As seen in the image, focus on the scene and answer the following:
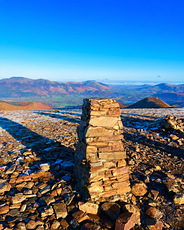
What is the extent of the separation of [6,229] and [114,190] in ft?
9.90

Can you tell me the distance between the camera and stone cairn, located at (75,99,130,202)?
184 inches

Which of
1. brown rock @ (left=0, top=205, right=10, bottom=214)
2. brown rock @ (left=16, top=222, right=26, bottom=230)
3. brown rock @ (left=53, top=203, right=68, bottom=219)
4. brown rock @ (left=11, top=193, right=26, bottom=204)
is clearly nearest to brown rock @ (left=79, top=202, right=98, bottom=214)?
brown rock @ (left=53, top=203, right=68, bottom=219)

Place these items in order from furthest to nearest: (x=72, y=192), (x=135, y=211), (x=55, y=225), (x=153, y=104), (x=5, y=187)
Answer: (x=153, y=104) → (x=5, y=187) → (x=72, y=192) → (x=135, y=211) → (x=55, y=225)

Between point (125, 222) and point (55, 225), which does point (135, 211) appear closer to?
point (125, 222)

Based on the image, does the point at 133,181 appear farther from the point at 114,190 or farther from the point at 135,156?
the point at 135,156

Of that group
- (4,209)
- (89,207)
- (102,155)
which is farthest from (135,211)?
(4,209)

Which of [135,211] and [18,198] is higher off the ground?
[18,198]

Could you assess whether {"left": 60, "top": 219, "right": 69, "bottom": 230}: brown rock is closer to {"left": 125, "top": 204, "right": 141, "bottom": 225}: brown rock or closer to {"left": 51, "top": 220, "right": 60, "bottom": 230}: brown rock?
{"left": 51, "top": 220, "right": 60, "bottom": 230}: brown rock

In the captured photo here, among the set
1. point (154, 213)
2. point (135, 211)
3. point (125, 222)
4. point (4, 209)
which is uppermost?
point (125, 222)

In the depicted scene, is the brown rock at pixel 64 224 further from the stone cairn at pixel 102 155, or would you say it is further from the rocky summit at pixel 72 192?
the stone cairn at pixel 102 155

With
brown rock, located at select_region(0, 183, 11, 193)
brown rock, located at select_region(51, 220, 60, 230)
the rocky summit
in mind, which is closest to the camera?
brown rock, located at select_region(51, 220, 60, 230)

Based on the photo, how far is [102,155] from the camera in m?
4.82

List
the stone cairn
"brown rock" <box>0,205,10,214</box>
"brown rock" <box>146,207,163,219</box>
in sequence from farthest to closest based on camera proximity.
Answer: the stone cairn < "brown rock" <box>146,207,163,219</box> < "brown rock" <box>0,205,10,214</box>

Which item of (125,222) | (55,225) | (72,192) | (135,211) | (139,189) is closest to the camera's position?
(125,222)
